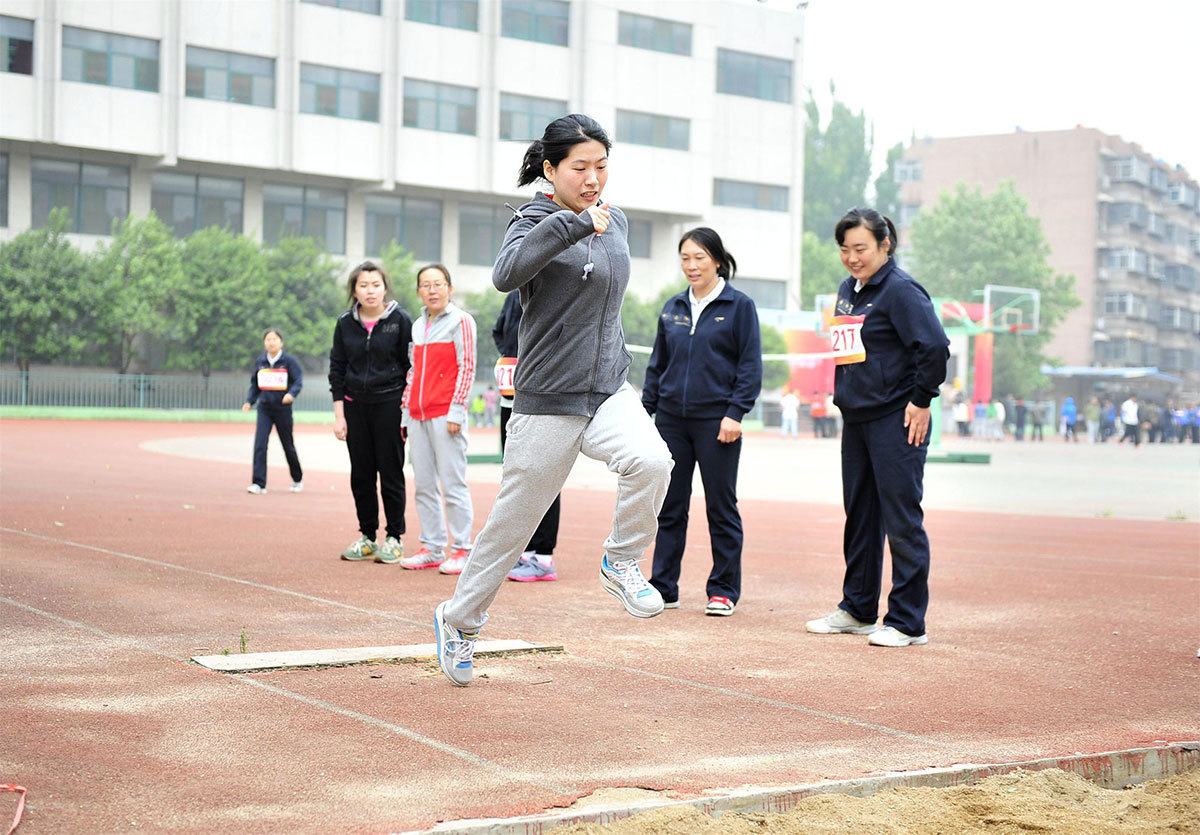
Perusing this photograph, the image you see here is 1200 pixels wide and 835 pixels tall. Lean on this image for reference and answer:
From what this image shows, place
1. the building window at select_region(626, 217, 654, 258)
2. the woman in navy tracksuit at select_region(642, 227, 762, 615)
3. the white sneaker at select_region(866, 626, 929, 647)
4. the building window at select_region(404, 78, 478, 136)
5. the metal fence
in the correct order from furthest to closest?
the building window at select_region(626, 217, 654, 258)
the building window at select_region(404, 78, 478, 136)
the metal fence
the woman in navy tracksuit at select_region(642, 227, 762, 615)
the white sneaker at select_region(866, 626, 929, 647)

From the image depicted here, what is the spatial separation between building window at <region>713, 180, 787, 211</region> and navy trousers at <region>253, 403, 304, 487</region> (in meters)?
50.3

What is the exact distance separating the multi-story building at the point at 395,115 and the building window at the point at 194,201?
0.26 ft

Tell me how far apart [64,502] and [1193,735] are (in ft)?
37.7

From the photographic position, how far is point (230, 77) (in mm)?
51156

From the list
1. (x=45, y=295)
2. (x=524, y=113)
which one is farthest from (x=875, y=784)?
(x=524, y=113)

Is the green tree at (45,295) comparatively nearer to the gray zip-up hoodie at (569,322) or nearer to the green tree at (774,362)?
the green tree at (774,362)

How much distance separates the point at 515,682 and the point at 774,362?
54848 millimetres

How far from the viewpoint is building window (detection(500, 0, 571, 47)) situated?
5703 cm

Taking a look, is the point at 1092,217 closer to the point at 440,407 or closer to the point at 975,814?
the point at 440,407

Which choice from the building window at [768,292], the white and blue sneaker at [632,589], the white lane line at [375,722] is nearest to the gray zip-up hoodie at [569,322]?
the white and blue sneaker at [632,589]

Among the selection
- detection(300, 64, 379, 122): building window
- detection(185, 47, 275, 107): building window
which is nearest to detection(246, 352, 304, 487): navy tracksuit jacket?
detection(185, 47, 275, 107): building window

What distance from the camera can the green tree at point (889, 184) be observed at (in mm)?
102312

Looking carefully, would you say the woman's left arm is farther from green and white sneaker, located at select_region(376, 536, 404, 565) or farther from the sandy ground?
the sandy ground

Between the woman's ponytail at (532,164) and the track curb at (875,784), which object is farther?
the woman's ponytail at (532,164)
